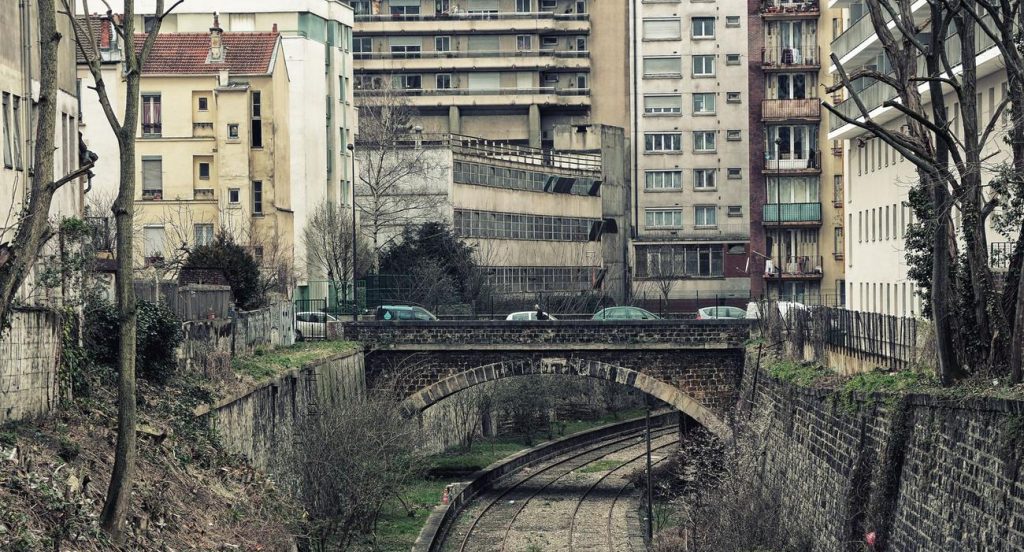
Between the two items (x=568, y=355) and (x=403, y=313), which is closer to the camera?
(x=568, y=355)

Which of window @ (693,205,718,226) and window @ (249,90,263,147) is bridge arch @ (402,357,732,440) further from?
window @ (693,205,718,226)

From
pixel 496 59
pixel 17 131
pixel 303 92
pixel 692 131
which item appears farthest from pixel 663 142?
pixel 17 131

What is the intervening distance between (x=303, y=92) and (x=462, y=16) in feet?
94.0

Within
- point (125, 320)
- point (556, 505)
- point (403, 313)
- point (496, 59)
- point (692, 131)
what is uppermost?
point (496, 59)

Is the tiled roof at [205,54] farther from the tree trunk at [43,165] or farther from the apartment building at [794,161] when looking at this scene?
the tree trunk at [43,165]

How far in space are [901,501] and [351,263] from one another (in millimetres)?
53228

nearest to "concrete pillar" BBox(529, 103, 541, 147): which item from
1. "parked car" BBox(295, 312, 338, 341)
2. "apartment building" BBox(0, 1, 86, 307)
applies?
"parked car" BBox(295, 312, 338, 341)

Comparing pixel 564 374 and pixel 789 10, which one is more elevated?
pixel 789 10

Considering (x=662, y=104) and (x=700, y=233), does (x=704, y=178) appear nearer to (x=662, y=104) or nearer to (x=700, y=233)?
(x=700, y=233)

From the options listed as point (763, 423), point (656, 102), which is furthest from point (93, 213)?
point (656, 102)

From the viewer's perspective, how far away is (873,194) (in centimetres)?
5281

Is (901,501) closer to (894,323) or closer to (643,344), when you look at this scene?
(894,323)

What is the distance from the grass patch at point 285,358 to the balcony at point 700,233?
45.7 meters

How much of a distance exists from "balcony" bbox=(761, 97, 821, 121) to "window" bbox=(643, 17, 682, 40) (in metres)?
13.7
